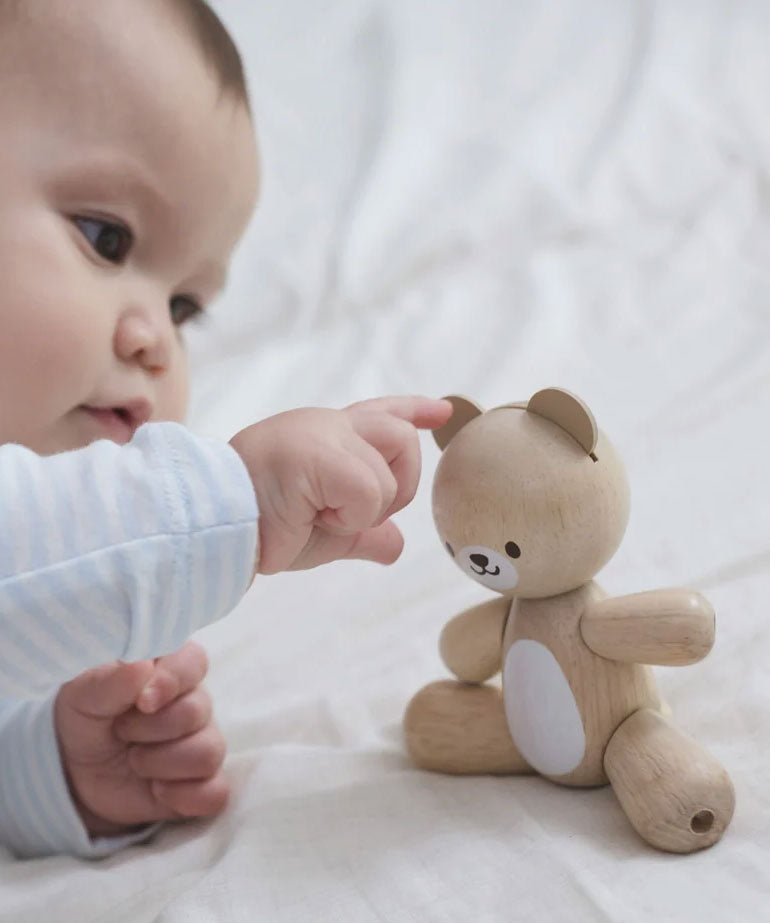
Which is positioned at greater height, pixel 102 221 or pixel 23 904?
pixel 102 221

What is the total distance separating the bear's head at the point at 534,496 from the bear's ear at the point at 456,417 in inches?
1.1

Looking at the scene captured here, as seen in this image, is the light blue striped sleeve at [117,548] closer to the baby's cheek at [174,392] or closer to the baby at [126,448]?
the baby at [126,448]

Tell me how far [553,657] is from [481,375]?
0.69 meters

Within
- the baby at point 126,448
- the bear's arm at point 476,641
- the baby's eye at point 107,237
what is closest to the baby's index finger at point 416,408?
the baby at point 126,448

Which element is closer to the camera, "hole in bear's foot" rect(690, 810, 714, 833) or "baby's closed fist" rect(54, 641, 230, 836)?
"hole in bear's foot" rect(690, 810, 714, 833)

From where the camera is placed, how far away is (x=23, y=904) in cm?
57

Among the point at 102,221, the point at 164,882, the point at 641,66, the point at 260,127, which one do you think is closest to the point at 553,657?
the point at 164,882

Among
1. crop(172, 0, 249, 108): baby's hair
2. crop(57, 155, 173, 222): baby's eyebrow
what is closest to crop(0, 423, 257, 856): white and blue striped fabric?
crop(57, 155, 173, 222): baby's eyebrow

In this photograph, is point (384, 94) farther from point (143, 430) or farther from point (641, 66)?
point (143, 430)

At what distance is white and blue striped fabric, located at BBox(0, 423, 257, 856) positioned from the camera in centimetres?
48

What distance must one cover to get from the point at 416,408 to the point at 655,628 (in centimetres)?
16

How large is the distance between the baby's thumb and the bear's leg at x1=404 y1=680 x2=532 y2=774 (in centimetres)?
17

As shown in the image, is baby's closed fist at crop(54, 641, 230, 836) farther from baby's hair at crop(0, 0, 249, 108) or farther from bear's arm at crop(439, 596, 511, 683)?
baby's hair at crop(0, 0, 249, 108)

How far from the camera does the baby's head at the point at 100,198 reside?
2.13 feet
